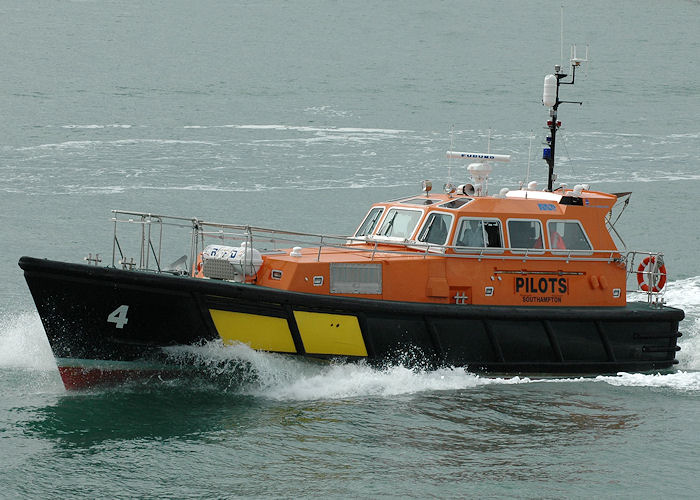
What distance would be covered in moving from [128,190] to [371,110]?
15101 millimetres

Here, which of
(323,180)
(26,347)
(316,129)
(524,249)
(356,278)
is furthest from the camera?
(316,129)

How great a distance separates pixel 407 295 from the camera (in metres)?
12.3

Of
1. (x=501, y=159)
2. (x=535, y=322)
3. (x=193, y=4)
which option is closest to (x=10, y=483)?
(x=535, y=322)

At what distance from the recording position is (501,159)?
13.5 metres

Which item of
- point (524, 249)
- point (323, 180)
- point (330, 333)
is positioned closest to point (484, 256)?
point (524, 249)

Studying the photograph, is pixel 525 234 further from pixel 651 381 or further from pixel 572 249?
pixel 651 381

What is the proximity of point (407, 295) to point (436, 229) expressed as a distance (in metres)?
1.02

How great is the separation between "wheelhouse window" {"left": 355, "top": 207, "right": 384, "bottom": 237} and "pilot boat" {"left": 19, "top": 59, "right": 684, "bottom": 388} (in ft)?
0.07

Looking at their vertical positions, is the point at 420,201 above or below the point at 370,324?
above

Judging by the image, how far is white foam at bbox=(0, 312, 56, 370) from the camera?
12867 mm

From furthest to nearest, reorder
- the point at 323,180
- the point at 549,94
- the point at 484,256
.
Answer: the point at 323,180 < the point at 549,94 < the point at 484,256

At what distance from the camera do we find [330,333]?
465 inches

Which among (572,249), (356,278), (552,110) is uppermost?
(552,110)

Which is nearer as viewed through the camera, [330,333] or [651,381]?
[330,333]
